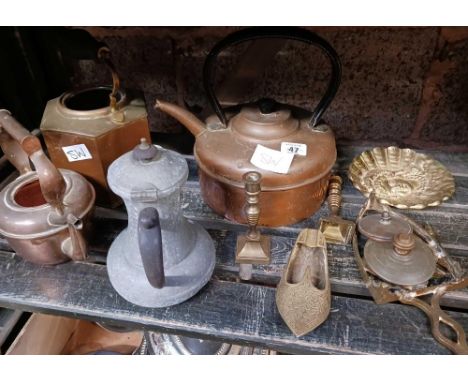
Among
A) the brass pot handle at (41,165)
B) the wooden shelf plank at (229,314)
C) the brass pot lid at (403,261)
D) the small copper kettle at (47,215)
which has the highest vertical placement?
the brass pot handle at (41,165)

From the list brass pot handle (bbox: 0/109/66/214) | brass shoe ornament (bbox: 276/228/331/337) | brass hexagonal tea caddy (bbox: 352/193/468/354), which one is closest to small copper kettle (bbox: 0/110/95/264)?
brass pot handle (bbox: 0/109/66/214)

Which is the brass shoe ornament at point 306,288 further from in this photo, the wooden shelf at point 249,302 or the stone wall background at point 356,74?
the stone wall background at point 356,74

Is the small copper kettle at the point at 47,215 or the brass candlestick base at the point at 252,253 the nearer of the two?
the small copper kettle at the point at 47,215

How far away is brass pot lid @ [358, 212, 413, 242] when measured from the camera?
2.73 ft

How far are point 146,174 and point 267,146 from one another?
31cm

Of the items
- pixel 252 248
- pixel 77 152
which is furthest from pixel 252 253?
pixel 77 152

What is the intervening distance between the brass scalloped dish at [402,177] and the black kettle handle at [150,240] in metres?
0.59

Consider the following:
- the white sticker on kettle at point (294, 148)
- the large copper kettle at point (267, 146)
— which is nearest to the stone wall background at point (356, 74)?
the large copper kettle at point (267, 146)

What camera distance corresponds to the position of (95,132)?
89 cm

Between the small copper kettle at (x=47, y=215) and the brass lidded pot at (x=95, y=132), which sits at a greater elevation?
the brass lidded pot at (x=95, y=132)

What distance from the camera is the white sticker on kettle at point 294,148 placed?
867 millimetres

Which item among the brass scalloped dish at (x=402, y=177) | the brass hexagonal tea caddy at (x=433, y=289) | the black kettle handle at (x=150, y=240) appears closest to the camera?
the black kettle handle at (x=150, y=240)

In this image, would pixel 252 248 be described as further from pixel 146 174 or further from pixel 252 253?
pixel 146 174

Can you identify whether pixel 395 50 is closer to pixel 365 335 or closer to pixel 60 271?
pixel 365 335
